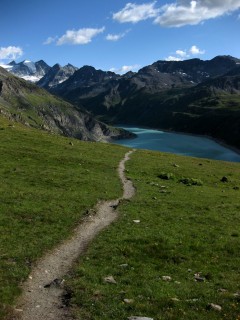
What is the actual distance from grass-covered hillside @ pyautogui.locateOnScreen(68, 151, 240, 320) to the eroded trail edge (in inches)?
26.7

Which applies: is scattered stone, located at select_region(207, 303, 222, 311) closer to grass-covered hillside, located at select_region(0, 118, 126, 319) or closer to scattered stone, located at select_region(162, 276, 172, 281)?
scattered stone, located at select_region(162, 276, 172, 281)

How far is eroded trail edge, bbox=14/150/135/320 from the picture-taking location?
677 inches

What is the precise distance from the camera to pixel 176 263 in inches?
922

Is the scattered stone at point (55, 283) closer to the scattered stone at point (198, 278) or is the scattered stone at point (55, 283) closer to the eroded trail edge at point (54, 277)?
the eroded trail edge at point (54, 277)

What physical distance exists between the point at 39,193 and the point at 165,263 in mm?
16030

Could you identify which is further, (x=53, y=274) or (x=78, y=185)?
(x=78, y=185)

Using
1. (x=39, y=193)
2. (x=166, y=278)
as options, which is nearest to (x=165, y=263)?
(x=166, y=278)

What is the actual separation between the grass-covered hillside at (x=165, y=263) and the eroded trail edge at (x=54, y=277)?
68cm

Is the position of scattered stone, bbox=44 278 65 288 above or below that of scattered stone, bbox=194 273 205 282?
below

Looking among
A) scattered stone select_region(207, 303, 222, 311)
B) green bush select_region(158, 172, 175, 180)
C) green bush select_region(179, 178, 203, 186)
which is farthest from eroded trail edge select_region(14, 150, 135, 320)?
green bush select_region(158, 172, 175, 180)

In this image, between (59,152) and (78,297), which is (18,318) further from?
(59,152)

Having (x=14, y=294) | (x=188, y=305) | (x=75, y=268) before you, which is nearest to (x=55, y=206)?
(x=75, y=268)

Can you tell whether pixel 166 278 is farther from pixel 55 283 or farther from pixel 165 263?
pixel 55 283

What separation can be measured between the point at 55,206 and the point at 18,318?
53.1ft
